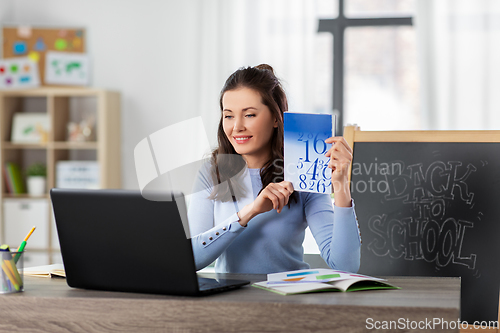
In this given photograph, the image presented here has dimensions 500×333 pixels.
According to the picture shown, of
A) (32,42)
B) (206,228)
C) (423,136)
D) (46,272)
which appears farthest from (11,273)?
(32,42)

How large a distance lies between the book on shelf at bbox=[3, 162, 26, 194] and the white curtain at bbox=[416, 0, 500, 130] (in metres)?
2.79

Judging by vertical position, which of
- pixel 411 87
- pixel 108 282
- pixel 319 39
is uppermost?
pixel 319 39

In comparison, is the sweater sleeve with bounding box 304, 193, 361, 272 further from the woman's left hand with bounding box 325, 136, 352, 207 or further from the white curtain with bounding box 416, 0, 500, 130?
the white curtain with bounding box 416, 0, 500, 130

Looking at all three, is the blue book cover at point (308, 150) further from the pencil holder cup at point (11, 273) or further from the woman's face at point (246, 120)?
the pencil holder cup at point (11, 273)

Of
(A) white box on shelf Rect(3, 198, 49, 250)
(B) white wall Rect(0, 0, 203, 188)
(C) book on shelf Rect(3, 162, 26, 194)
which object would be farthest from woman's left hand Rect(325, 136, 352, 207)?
(C) book on shelf Rect(3, 162, 26, 194)

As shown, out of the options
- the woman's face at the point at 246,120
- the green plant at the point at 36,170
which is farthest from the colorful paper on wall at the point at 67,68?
the woman's face at the point at 246,120

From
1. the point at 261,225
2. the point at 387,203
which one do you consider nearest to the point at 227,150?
the point at 261,225

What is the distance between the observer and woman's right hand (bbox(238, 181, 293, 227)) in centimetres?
123

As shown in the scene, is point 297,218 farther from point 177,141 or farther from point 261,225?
point 177,141

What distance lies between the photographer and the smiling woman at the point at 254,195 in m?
1.42

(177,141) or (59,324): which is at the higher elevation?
(177,141)

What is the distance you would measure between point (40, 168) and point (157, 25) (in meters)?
1.29

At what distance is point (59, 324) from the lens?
956 mm

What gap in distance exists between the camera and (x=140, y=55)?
3828 mm
